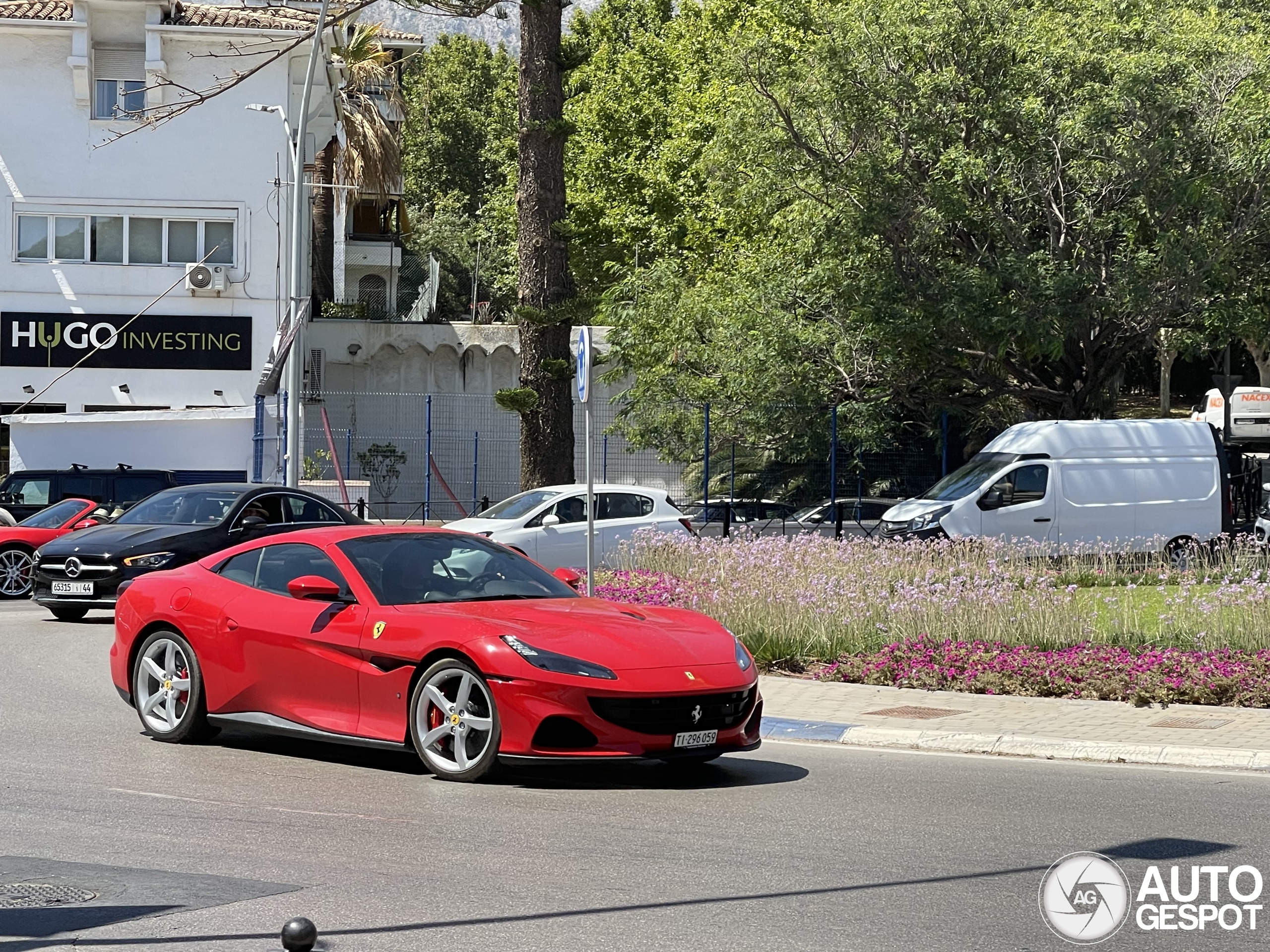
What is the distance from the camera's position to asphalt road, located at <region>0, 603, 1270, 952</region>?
19.2ft

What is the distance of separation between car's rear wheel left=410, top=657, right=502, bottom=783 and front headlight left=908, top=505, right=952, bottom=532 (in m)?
16.3

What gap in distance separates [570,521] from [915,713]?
1081 centimetres

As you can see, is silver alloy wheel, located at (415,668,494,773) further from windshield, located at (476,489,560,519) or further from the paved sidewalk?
windshield, located at (476,489,560,519)

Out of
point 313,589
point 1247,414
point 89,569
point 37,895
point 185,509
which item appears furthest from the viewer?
point 1247,414

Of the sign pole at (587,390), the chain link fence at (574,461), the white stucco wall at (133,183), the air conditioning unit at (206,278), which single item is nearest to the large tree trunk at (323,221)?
the white stucco wall at (133,183)

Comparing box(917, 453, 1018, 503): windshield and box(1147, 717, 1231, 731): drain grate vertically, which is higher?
box(917, 453, 1018, 503): windshield

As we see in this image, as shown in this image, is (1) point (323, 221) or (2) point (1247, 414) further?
(1) point (323, 221)

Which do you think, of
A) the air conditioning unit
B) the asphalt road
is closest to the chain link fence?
the air conditioning unit

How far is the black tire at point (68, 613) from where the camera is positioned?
19.1m

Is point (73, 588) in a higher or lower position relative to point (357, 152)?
lower

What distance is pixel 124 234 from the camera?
38719 mm

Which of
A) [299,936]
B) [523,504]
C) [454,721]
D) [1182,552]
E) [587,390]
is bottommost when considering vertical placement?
[1182,552]

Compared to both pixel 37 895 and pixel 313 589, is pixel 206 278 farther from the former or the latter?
pixel 37 895

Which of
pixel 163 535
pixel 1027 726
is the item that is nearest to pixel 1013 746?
pixel 1027 726
